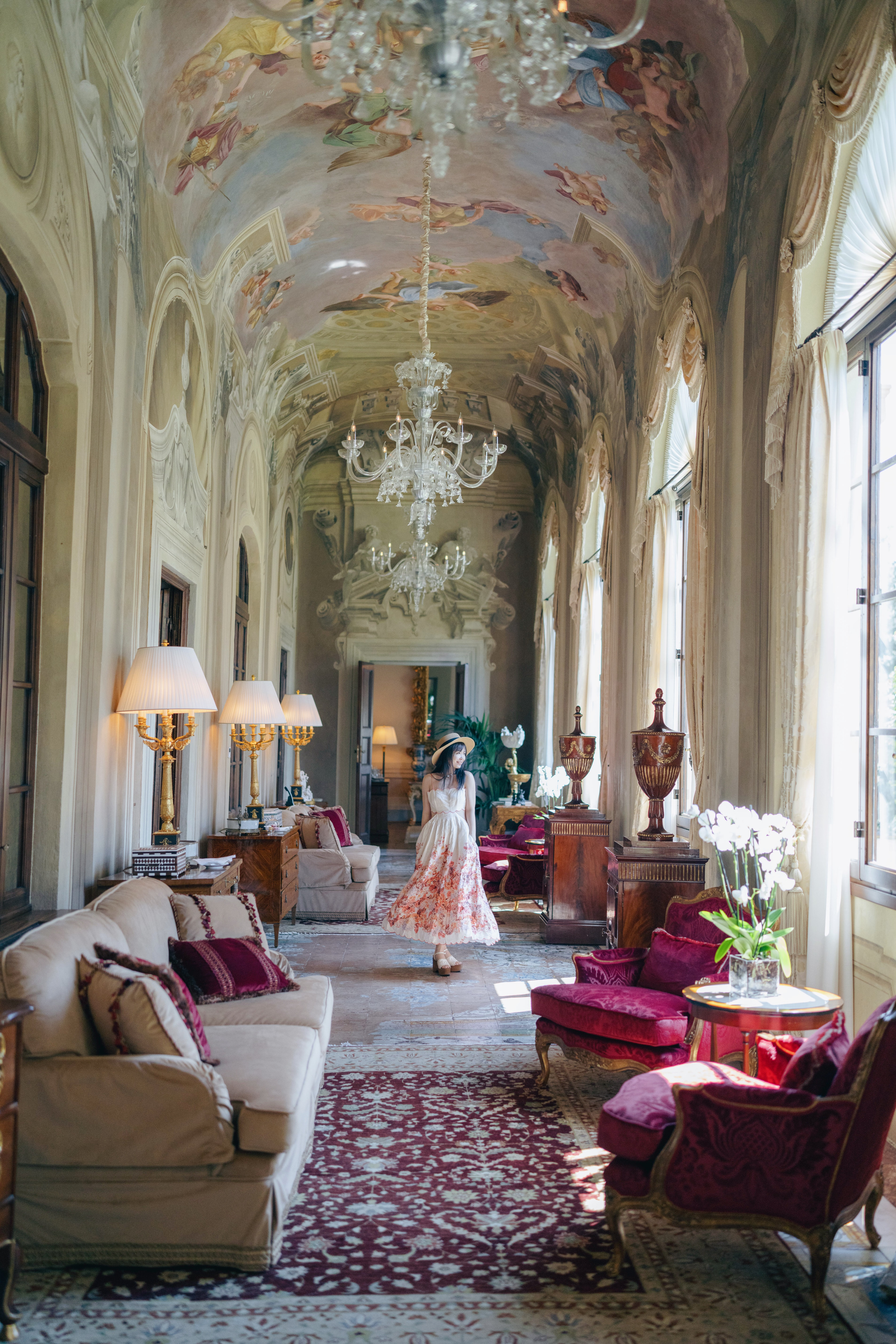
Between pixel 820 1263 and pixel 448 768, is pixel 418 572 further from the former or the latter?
pixel 820 1263

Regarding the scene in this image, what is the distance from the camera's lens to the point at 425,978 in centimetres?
812

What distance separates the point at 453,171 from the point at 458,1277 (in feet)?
29.4

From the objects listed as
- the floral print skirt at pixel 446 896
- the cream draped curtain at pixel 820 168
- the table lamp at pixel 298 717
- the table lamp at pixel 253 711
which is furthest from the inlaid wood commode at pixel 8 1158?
the table lamp at pixel 298 717

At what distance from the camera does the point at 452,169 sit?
31.6 ft

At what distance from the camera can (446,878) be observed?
8055 millimetres

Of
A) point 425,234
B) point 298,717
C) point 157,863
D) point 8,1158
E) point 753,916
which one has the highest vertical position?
point 425,234

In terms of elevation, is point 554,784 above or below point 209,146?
below

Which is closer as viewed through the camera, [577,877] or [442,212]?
[577,877]

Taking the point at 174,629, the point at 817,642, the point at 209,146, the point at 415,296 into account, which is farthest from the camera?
the point at 415,296

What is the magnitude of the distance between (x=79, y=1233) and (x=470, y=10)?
161 inches

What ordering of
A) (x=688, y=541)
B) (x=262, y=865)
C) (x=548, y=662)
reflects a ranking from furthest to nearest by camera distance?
(x=548, y=662) → (x=262, y=865) → (x=688, y=541)

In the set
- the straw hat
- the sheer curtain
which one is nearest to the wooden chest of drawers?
the straw hat

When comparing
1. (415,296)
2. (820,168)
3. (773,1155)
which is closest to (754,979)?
(773,1155)

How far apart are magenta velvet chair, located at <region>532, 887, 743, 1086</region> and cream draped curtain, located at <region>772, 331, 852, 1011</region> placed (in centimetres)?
53
